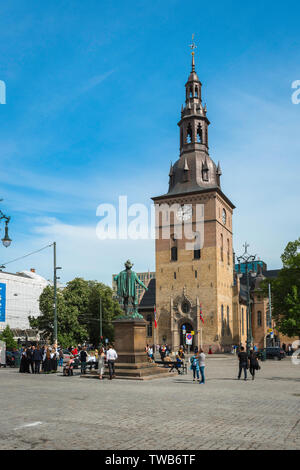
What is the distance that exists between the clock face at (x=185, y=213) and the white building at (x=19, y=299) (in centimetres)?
3270

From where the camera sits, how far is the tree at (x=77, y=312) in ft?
188

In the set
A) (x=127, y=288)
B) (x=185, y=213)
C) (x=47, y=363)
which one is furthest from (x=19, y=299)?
(x=127, y=288)

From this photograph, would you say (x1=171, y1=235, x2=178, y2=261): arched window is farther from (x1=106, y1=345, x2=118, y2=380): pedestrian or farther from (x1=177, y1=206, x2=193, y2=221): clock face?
(x1=106, y1=345, x2=118, y2=380): pedestrian

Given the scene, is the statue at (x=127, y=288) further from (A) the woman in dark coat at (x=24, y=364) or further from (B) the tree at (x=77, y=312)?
(B) the tree at (x=77, y=312)

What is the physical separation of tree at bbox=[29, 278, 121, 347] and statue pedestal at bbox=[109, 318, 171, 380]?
3439 cm

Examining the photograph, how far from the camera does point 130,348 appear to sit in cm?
2156

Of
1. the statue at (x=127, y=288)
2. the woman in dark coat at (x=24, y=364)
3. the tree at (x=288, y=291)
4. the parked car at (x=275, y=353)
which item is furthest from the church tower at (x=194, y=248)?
the statue at (x=127, y=288)

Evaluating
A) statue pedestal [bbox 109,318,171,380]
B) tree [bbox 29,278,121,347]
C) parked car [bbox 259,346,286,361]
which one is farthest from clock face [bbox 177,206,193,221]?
statue pedestal [bbox 109,318,171,380]

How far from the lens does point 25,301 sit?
86.5m
